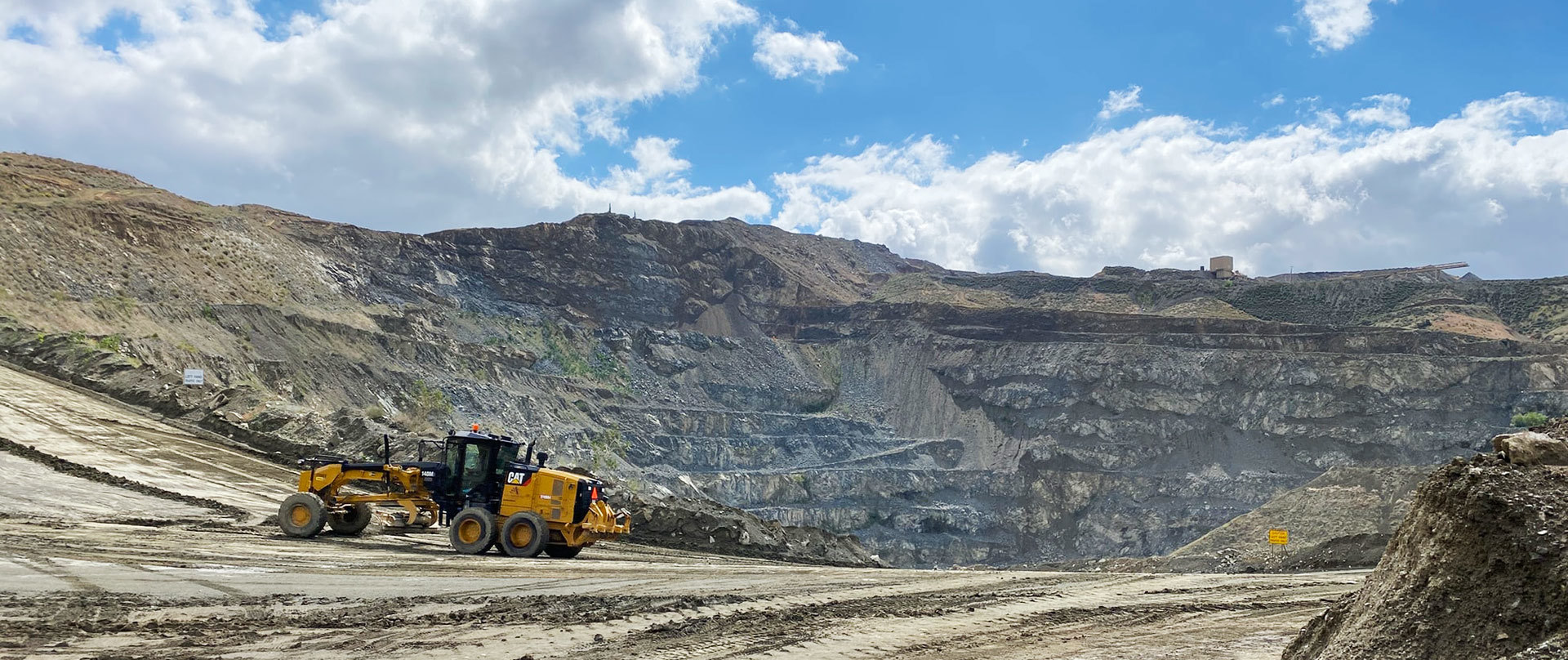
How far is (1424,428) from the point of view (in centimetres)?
5941

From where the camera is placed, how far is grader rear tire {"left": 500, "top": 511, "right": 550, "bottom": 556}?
14.3 metres

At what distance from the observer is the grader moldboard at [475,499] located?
14453mm

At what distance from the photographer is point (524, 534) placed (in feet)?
47.5

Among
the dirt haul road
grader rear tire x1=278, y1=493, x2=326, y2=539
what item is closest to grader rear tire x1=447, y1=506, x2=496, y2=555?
the dirt haul road

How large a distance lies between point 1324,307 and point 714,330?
45.3m

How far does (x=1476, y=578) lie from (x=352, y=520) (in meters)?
15.2

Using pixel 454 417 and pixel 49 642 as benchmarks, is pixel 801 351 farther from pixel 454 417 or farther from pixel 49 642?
pixel 49 642

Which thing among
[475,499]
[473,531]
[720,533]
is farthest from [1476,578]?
[720,533]

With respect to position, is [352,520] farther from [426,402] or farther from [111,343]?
[426,402]

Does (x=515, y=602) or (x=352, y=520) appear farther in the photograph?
(x=352, y=520)

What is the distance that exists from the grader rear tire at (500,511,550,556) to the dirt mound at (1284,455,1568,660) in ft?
35.7

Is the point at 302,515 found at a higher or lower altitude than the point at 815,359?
lower

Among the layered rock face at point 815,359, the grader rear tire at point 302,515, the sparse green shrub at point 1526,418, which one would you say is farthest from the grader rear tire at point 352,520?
the sparse green shrub at point 1526,418

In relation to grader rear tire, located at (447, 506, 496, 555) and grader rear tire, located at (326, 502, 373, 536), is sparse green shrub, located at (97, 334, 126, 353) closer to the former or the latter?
grader rear tire, located at (326, 502, 373, 536)
